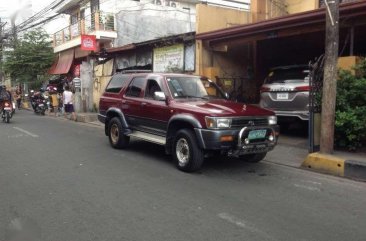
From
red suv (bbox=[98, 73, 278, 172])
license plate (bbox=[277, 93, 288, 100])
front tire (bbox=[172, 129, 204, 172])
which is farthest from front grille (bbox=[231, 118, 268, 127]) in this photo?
license plate (bbox=[277, 93, 288, 100])

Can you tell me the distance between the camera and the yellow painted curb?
7.54m

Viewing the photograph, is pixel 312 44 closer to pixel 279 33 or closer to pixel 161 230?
pixel 279 33

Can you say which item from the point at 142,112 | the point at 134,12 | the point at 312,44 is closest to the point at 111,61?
the point at 134,12

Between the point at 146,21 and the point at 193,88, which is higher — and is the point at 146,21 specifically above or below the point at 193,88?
above

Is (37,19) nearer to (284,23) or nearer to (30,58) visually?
(30,58)

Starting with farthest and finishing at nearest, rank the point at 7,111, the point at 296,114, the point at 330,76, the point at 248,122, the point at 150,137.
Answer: the point at 7,111, the point at 296,114, the point at 150,137, the point at 330,76, the point at 248,122

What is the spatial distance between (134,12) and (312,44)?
41.0 feet

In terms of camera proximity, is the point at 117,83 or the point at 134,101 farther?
the point at 117,83

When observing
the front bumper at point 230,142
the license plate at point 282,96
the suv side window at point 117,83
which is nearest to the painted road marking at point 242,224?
the front bumper at point 230,142

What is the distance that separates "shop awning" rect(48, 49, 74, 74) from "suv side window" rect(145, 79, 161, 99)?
19520mm

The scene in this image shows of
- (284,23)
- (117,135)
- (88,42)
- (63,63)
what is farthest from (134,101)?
(63,63)

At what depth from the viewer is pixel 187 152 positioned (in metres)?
7.67

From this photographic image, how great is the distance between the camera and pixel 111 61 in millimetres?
20844

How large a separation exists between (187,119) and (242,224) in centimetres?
301
